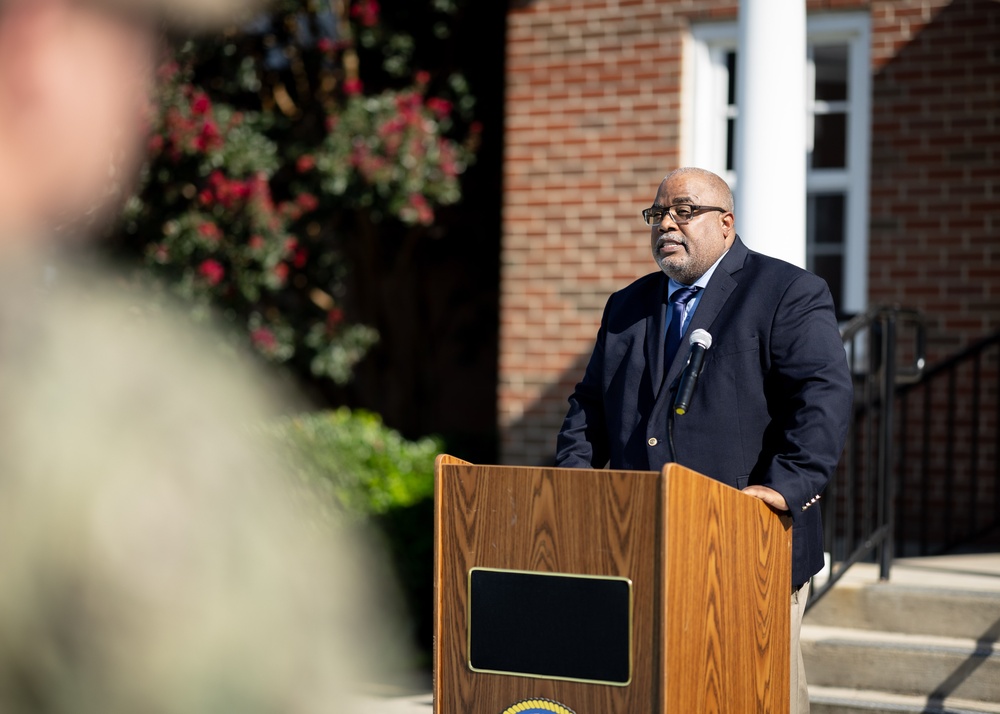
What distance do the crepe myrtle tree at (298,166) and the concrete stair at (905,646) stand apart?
4101 millimetres

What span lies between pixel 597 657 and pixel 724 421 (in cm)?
84

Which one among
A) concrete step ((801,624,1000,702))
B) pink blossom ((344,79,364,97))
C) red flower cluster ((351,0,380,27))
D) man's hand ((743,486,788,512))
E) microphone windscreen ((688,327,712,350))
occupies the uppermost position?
red flower cluster ((351,0,380,27))

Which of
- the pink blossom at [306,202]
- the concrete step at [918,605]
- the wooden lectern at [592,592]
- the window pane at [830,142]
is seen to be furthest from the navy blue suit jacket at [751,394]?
the pink blossom at [306,202]

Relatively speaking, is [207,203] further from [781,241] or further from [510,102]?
[781,241]

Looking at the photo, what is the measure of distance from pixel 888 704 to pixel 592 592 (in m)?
2.76

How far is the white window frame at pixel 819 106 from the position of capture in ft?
23.3

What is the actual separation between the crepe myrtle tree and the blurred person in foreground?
598 centimetres

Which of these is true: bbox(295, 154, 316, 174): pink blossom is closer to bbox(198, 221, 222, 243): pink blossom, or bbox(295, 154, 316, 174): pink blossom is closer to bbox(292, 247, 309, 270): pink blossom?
bbox(292, 247, 309, 270): pink blossom

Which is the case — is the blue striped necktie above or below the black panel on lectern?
above

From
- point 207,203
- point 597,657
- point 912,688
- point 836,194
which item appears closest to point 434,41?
point 207,203

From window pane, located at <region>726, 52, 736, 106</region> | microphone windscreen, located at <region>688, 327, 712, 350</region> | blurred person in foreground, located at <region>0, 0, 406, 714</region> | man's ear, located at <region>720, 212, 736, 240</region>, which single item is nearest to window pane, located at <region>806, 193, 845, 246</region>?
window pane, located at <region>726, 52, 736, 106</region>

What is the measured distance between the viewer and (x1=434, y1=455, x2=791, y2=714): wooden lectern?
2.29 m

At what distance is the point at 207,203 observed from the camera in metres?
7.26

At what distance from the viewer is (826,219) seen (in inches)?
287
